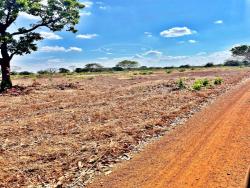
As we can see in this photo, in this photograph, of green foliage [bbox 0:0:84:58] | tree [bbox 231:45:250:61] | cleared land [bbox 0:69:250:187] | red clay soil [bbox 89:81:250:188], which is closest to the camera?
red clay soil [bbox 89:81:250:188]

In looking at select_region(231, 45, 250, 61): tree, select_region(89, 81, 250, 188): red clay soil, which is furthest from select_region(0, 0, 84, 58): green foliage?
select_region(231, 45, 250, 61): tree

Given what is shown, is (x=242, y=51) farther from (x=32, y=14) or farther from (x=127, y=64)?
(x=32, y=14)

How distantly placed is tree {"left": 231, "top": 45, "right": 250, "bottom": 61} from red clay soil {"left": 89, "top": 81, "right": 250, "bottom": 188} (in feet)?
468

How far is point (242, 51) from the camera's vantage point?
151 m

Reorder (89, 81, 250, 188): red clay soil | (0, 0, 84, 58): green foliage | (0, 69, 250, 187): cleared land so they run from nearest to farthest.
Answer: (89, 81, 250, 188): red clay soil
(0, 69, 250, 187): cleared land
(0, 0, 84, 58): green foliage

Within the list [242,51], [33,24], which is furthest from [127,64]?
[33,24]

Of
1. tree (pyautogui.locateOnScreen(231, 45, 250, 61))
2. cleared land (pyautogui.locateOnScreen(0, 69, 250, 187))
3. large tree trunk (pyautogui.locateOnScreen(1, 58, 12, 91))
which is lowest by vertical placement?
cleared land (pyautogui.locateOnScreen(0, 69, 250, 187))

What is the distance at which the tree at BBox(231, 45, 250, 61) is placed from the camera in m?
150

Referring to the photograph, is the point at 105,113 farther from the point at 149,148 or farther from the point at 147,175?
the point at 147,175

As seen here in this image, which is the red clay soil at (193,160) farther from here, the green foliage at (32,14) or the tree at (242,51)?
the tree at (242,51)

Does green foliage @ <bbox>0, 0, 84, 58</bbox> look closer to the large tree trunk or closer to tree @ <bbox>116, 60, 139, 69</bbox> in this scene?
the large tree trunk

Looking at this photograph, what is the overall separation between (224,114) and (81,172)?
8835 mm

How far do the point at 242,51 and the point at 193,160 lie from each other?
149 meters

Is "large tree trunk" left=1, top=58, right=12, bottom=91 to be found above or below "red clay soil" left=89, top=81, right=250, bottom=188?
above
